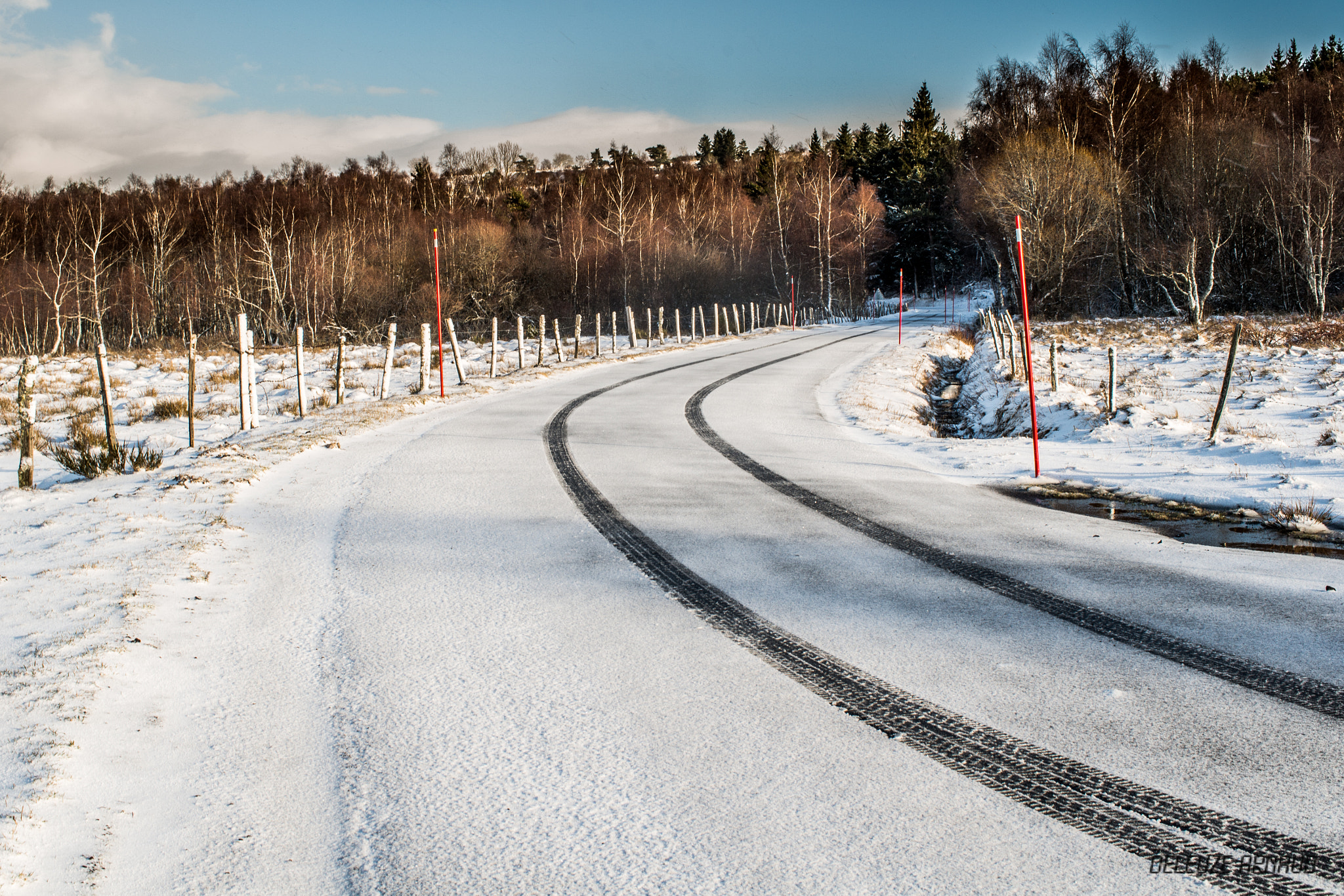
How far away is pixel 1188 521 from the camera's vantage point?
7.42m

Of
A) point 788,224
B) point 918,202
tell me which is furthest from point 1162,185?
point 918,202

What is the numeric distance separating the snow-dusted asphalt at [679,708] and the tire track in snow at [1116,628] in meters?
0.10

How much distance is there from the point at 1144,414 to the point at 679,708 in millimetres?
11175

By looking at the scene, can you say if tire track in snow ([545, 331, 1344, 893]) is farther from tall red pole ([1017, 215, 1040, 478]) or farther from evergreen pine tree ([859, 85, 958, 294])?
evergreen pine tree ([859, 85, 958, 294])

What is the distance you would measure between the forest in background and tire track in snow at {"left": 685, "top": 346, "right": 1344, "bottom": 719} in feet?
91.0

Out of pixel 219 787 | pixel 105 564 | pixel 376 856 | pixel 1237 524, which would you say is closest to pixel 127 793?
Answer: pixel 219 787

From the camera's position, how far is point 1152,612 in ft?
16.0

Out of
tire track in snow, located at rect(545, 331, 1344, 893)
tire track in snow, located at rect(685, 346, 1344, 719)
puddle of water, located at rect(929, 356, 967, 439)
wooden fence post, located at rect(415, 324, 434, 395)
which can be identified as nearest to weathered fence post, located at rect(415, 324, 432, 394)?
wooden fence post, located at rect(415, 324, 434, 395)

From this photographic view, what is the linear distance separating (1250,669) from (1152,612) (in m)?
0.84

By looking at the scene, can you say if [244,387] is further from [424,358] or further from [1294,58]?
[1294,58]

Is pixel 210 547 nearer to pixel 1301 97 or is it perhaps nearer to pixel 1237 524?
pixel 1237 524

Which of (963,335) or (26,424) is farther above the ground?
(963,335)

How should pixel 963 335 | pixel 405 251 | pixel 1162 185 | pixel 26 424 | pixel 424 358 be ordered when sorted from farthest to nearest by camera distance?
pixel 405 251, pixel 1162 185, pixel 963 335, pixel 424 358, pixel 26 424

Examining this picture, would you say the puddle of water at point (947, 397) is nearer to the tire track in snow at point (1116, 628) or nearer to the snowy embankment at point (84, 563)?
the tire track in snow at point (1116, 628)
